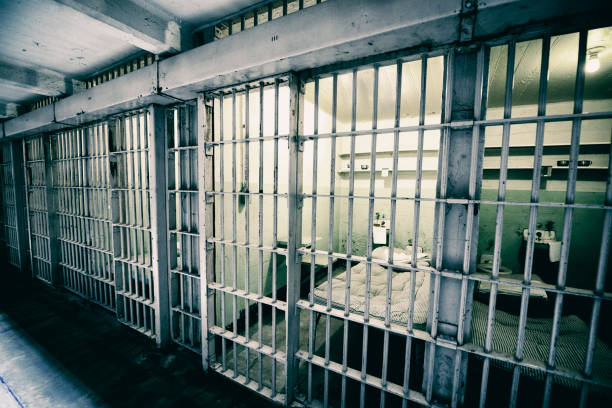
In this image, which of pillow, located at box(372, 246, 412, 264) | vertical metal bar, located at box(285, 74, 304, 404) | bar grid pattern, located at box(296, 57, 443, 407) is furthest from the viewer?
pillow, located at box(372, 246, 412, 264)

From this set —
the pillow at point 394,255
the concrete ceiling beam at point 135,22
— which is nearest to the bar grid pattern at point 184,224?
the concrete ceiling beam at point 135,22

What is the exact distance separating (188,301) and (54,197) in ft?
14.9

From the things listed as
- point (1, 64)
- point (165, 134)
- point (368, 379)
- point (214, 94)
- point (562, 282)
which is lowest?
point (368, 379)

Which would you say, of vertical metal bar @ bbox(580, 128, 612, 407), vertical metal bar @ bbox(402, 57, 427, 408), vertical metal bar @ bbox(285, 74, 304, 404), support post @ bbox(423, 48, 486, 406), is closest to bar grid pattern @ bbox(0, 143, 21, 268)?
vertical metal bar @ bbox(285, 74, 304, 404)

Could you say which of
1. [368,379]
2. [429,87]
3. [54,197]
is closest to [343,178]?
[429,87]

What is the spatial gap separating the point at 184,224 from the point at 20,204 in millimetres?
6048

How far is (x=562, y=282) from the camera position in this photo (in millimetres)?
1583

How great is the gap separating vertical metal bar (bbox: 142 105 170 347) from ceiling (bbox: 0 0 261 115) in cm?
94

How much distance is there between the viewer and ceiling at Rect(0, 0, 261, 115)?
90.0 inches

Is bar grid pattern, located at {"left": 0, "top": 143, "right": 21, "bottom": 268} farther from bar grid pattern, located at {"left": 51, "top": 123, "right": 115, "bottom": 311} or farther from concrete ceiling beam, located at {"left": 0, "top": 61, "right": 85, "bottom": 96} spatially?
concrete ceiling beam, located at {"left": 0, "top": 61, "right": 85, "bottom": 96}

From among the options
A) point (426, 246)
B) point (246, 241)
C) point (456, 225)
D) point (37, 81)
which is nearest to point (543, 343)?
point (456, 225)

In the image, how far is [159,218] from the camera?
11.1 feet

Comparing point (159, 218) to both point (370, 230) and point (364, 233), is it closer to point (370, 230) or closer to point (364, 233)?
point (370, 230)

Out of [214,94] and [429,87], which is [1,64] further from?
[429,87]
